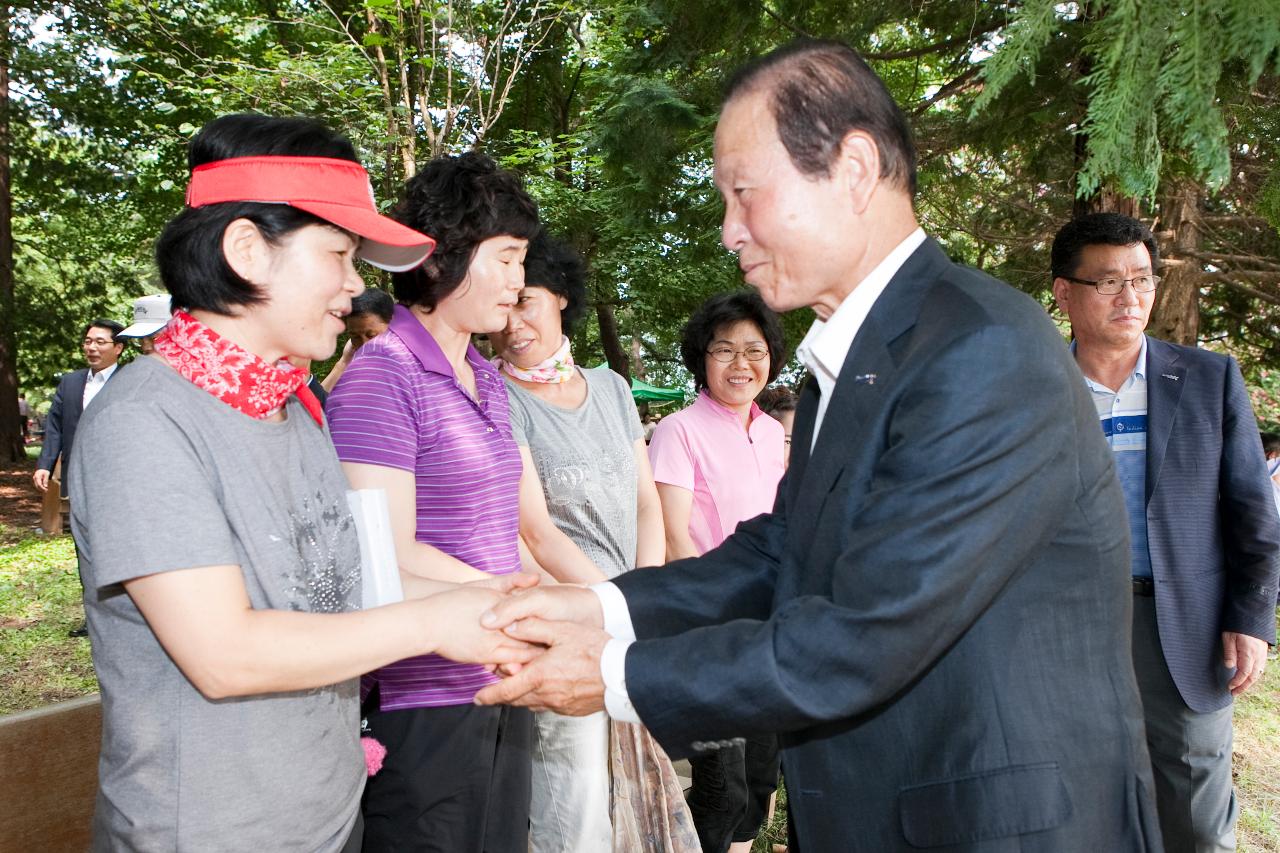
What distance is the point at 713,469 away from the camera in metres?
4.05

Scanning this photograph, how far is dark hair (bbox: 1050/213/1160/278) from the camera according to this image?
3.38 metres

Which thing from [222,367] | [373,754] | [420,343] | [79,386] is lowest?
[373,754]

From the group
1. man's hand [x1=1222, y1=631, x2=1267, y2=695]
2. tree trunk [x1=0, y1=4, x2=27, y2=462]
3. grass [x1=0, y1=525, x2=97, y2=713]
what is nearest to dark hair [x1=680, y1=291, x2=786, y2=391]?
man's hand [x1=1222, y1=631, x2=1267, y2=695]

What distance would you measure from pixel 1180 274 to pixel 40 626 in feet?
30.3

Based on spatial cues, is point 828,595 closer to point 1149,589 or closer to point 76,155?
point 1149,589

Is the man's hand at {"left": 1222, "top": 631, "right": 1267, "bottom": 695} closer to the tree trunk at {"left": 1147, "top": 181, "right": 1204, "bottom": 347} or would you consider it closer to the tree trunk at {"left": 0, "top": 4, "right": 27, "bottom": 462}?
the tree trunk at {"left": 1147, "top": 181, "right": 1204, "bottom": 347}

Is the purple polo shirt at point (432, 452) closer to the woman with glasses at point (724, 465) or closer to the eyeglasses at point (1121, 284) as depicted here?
the woman with glasses at point (724, 465)

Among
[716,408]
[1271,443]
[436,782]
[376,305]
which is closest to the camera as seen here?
[436,782]

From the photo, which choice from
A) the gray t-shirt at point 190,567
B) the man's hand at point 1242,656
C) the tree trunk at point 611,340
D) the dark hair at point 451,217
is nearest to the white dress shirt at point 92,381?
the dark hair at point 451,217

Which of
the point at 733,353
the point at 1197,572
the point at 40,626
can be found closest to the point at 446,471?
the point at 733,353

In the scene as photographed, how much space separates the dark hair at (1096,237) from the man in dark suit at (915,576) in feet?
6.20

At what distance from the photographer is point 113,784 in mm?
1643

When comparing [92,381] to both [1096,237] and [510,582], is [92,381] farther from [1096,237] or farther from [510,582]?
[1096,237]

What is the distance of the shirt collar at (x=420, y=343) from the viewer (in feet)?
8.21
